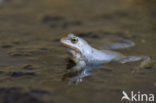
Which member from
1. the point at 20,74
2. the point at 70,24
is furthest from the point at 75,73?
the point at 70,24

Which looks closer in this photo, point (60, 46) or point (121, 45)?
point (60, 46)

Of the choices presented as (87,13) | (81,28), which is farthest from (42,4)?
(81,28)

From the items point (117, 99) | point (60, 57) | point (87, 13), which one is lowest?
point (117, 99)

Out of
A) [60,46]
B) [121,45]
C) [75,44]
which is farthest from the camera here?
[121,45]

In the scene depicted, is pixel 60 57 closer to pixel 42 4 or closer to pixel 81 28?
pixel 81 28

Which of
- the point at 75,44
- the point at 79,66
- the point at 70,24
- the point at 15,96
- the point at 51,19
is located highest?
the point at 51,19

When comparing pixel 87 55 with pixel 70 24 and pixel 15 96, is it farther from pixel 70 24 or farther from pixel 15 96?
pixel 70 24

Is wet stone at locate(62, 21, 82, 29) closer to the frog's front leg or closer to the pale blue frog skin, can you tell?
the pale blue frog skin
